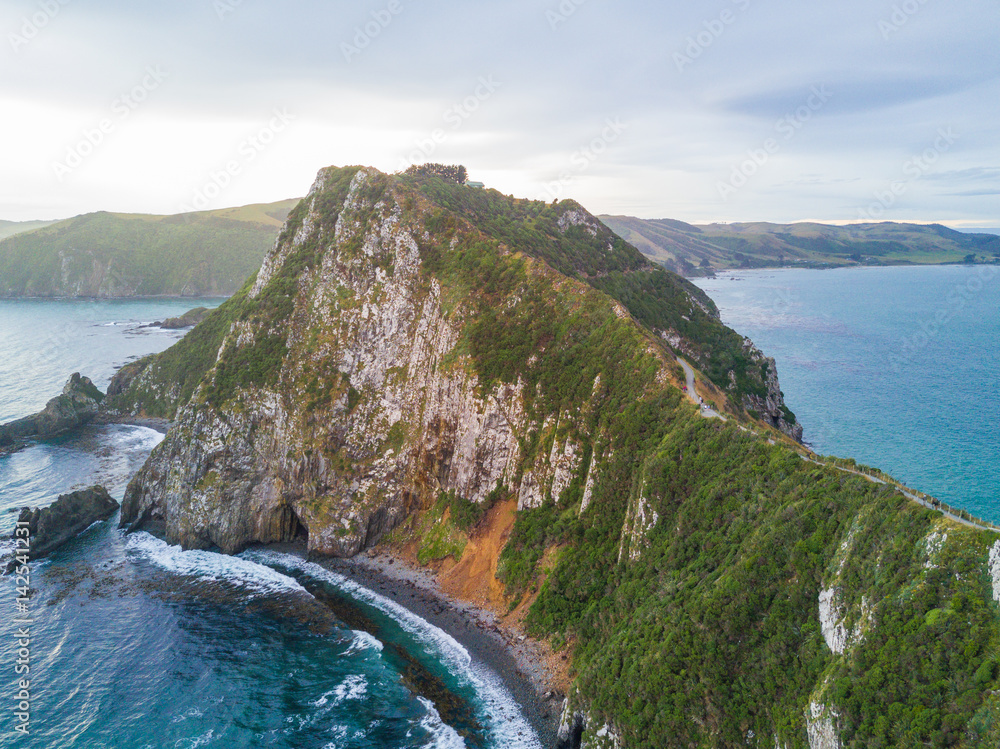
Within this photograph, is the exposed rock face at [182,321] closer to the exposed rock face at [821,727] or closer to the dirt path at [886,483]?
the dirt path at [886,483]

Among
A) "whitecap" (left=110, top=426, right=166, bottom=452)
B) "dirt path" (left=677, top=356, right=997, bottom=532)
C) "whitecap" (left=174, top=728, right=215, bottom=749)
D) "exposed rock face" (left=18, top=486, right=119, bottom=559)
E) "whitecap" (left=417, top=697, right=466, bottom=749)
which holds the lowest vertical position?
"whitecap" (left=174, top=728, right=215, bottom=749)

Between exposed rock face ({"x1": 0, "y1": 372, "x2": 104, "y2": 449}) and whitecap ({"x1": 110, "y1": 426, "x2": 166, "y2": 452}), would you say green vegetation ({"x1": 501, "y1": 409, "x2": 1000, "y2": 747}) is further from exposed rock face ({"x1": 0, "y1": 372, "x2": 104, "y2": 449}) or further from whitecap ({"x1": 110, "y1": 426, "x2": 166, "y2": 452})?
exposed rock face ({"x1": 0, "y1": 372, "x2": 104, "y2": 449})

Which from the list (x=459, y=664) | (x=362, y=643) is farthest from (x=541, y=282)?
(x=362, y=643)

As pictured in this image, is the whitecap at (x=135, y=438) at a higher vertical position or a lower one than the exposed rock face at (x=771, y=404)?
lower

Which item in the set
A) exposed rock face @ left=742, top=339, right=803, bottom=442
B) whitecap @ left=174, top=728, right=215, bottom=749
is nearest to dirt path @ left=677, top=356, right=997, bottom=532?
exposed rock face @ left=742, top=339, right=803, bottom=442

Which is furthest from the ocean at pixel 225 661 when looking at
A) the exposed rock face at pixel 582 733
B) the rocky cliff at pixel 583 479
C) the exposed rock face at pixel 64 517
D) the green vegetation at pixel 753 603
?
the green vegetation at pixel 753 603

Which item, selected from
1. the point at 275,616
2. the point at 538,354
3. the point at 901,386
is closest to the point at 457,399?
the point at 538,354

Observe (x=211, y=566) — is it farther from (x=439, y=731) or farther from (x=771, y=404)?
(x=771, y=404)
